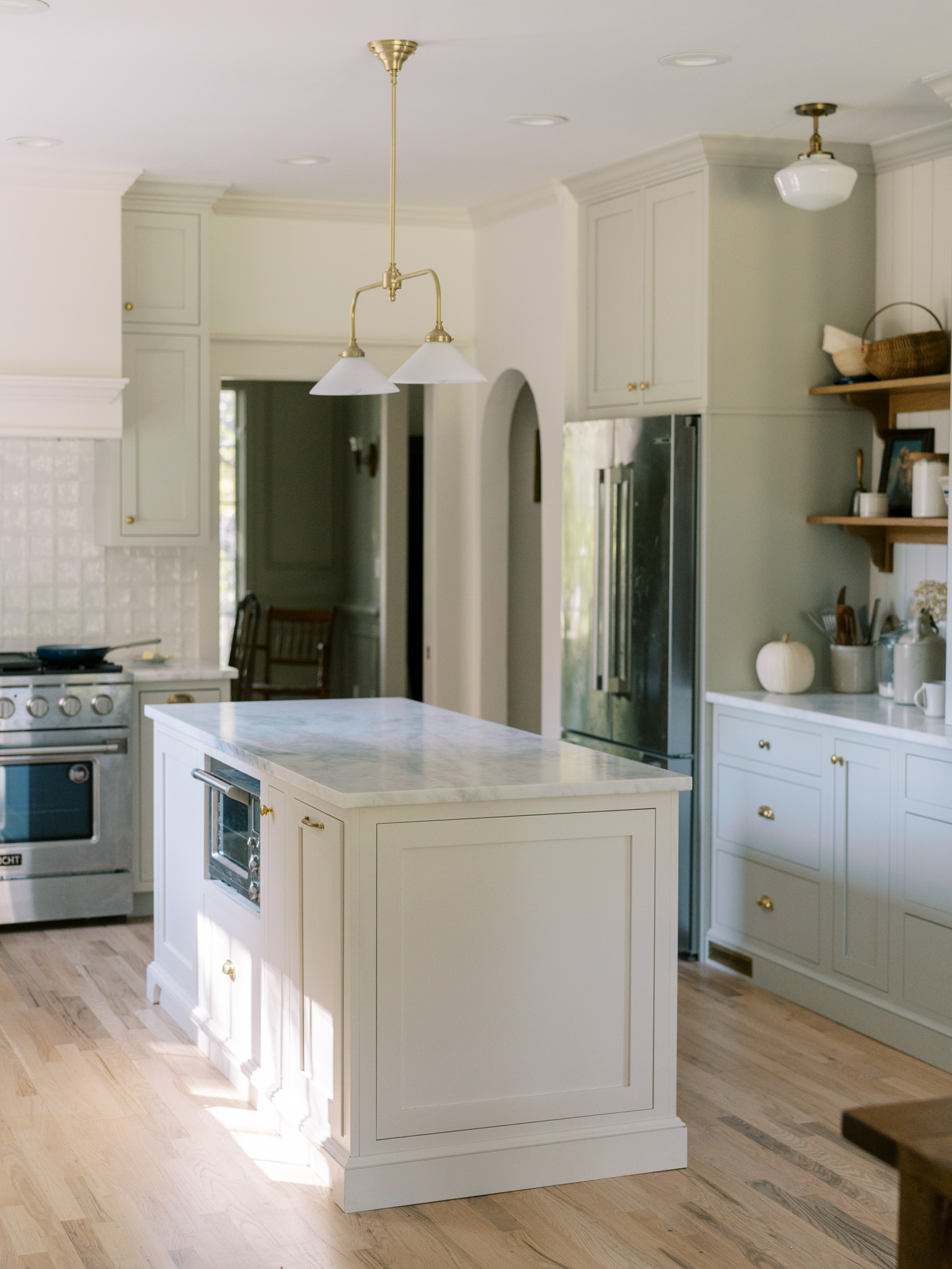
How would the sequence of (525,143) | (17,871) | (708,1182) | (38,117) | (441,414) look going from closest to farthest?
(708,1182) → (38,117) → (525,143) → (17,871) → (441,414)

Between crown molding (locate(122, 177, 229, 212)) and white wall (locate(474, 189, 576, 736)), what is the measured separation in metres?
1.21

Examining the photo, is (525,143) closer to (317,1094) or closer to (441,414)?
(441,414)

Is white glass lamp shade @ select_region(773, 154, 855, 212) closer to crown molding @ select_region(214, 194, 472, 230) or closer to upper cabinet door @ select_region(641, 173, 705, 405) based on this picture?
upper cabinet door @ select_region(641, 173, 705, 405)

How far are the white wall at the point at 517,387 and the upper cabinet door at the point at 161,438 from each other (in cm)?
126

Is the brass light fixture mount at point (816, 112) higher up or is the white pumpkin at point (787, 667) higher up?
the brass light fixture mount at point (816, 112)

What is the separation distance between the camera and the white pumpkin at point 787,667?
489 cm

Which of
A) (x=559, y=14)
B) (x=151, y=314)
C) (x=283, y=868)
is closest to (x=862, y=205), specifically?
(x=559, y=14)

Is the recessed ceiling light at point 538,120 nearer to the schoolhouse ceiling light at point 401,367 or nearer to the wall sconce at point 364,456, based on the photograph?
the schoolhouse ceiling light at point 401,367

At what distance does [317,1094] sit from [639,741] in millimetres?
2167

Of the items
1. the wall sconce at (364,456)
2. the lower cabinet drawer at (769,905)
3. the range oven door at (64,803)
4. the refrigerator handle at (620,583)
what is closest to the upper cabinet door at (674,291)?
the refrigerator handle at (620,583)

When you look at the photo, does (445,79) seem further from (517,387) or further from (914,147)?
(517,387)

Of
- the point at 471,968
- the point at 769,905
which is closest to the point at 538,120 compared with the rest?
the point at 769,905

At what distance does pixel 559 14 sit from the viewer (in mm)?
3627

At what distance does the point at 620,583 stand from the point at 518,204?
5.76 feet
